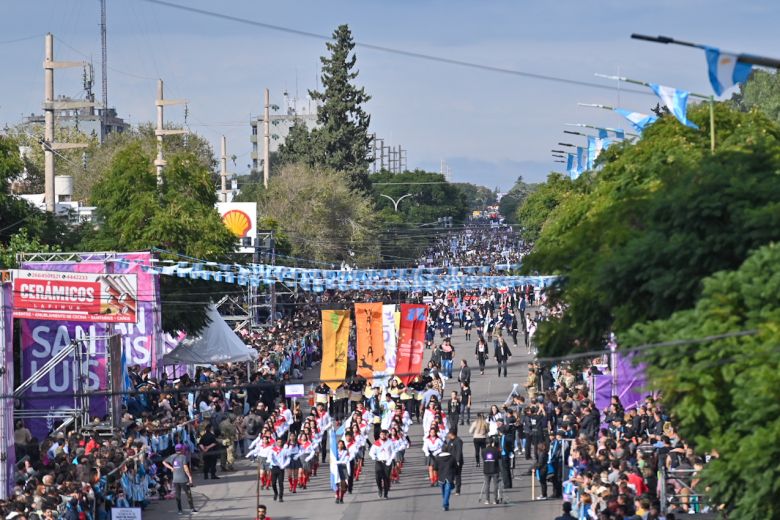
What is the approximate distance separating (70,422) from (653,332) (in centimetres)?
1627

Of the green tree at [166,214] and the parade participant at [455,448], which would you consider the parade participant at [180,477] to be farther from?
the green tree at [166,214]

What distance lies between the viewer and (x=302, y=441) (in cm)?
2741

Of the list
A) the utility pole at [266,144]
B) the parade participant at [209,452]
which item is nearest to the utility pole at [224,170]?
the utility pole at [266,144]

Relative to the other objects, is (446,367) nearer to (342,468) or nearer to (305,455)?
(305,455)

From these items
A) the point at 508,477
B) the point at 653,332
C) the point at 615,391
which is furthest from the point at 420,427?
the point at 653,332

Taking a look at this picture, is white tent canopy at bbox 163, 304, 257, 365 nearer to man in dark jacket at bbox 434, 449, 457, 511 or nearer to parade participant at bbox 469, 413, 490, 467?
parade participant at bbox 469, 413, 490, 467

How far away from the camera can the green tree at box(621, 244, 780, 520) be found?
13.8 metres

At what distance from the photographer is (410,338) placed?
36.7 m

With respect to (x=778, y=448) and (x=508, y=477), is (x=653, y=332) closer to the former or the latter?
(x=778, y=448)

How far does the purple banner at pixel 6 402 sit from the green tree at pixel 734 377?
12.2 m

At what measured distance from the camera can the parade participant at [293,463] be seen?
27031 millimetres

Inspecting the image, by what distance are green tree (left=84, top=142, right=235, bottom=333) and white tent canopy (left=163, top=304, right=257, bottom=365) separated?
429 millimetres

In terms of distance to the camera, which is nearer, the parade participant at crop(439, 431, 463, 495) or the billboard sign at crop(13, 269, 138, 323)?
the parade participant at crop(439, 431, 463, 495)

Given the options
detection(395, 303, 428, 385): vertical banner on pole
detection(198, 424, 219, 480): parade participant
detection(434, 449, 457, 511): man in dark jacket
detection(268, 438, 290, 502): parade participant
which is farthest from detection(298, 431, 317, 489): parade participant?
detection(395, 303, 428, 385): vertical banner on pole
